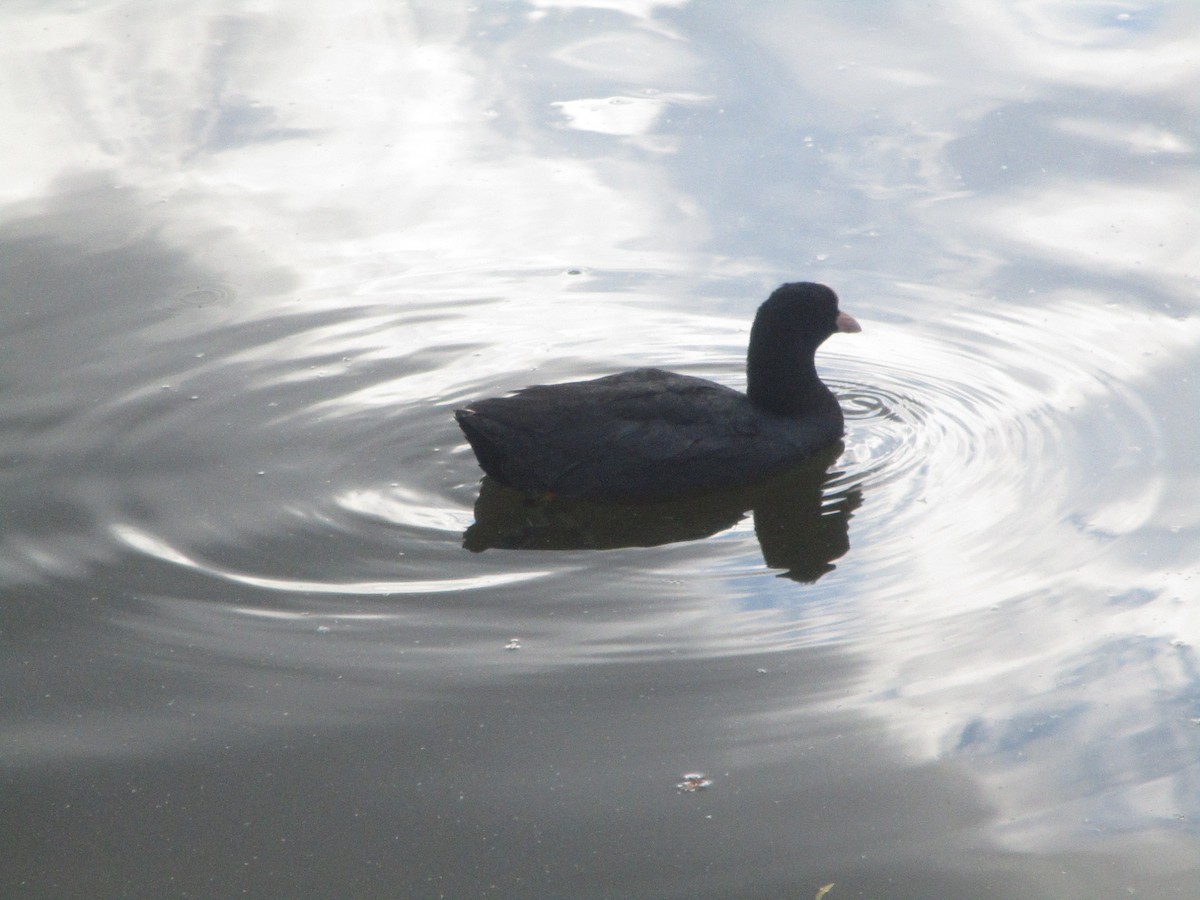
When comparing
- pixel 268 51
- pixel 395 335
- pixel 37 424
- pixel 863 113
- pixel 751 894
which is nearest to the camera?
pixel 751 894

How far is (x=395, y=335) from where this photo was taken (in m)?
8.02

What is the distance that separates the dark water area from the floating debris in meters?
0.01

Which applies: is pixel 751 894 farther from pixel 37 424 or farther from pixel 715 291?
pixel 715 291

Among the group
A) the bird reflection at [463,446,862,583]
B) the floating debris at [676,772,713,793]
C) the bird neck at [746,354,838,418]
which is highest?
the bird neck at [746,354,838,418]

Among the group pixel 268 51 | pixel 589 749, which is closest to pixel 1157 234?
pixel 589 749

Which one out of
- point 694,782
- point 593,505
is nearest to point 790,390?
point 593,505

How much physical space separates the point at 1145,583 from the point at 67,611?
4.07m

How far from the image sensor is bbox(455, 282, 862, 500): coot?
247 inches

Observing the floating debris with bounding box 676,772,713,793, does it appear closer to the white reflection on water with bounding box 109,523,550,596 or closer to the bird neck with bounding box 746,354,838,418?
the white reflection on water with bounding box 109,523,550,596

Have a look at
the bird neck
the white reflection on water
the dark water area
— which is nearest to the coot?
the bird neck

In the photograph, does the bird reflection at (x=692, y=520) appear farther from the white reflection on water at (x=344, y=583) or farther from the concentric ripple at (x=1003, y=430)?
the white reflection on water at (x=344, y=583)

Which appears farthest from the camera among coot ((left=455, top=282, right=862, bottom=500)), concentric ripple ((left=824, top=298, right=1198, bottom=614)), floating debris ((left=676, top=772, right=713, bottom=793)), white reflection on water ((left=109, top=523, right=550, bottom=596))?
coot ((left=455, top=282, right=862, bottom=500))

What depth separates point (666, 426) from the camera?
254 inches

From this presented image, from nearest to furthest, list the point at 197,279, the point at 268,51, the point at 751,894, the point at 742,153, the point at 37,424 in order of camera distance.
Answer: the point at 751,894 → the point at 37,424 → the point at 197,279 → the point at 742,153 → the point at 268,51
